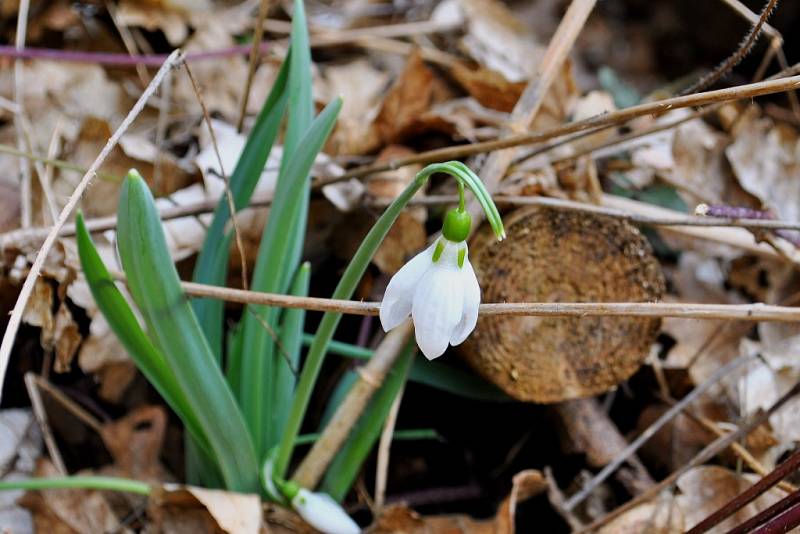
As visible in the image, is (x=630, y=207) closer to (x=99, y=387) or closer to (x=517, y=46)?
(x=517, y=46)

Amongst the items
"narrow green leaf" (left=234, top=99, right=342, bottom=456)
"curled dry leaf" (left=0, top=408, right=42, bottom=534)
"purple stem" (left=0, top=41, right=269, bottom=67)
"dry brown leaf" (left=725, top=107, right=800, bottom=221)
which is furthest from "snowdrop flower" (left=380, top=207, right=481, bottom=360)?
"dry brown leaf" (left=725, top=107, right=800, bottom=221)

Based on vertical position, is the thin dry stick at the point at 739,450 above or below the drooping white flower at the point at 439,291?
above

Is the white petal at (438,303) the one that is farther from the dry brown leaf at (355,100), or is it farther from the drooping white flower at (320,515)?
the dry brown leaf at (355,100)

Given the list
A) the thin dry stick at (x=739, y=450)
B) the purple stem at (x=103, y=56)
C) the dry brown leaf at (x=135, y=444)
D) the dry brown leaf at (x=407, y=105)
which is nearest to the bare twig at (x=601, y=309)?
the thin dry stick at (x=739, y=450)

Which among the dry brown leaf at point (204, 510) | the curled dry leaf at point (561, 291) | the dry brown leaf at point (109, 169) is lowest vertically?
the dry brown leaf at point (204, 510)

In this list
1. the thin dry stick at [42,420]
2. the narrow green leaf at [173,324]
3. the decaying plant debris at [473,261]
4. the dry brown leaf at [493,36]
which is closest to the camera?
the narrow green leaf at [173,324]

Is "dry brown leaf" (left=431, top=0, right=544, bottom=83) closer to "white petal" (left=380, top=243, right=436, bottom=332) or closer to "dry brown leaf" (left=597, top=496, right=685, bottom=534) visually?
"dry brown leaf" (left=597, top=496, right=685, bottom=534)

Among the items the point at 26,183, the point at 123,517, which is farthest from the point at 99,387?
the point at 26,183
